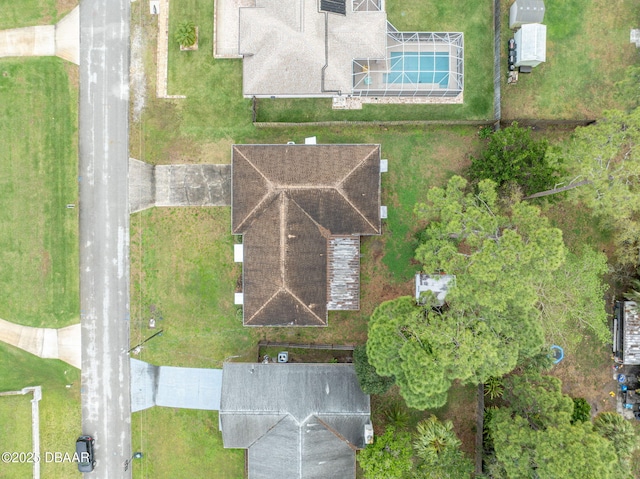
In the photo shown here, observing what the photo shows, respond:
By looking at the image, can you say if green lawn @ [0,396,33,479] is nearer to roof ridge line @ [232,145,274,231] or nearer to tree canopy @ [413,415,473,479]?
roof ridge line @ [232,145,274,231]

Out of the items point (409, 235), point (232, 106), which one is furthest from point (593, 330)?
point (232, 106)

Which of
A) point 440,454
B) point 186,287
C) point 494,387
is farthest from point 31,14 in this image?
point 494,387

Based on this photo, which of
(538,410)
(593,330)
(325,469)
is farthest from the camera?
(593,330)

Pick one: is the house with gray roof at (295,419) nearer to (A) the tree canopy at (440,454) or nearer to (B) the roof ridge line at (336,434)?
(B) the roof ridge line at (336,434)

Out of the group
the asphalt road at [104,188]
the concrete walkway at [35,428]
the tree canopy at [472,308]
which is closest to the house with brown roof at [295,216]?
the tree canopy at [472,308]

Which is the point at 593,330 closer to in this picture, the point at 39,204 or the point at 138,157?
the point at 138,157

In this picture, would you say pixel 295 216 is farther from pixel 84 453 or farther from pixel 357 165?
pixel 84 453

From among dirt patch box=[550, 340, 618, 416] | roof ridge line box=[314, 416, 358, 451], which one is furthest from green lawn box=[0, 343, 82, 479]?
dirt patch box=[550, 340, 618, 416]
